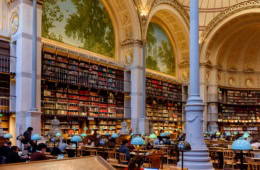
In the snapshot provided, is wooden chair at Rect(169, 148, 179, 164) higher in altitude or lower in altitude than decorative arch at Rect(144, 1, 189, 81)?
lower

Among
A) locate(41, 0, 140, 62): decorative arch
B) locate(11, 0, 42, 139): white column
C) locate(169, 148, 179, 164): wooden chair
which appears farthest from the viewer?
locate(41, 0, 140, 62): decorative arch

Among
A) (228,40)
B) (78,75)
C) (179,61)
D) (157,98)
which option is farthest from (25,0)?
(228,40)

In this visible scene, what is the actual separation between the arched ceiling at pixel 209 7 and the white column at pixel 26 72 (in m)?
14.8

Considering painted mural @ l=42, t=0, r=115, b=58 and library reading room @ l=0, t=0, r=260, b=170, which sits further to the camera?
painted mural @ l=42, t=0, r=115, b=58

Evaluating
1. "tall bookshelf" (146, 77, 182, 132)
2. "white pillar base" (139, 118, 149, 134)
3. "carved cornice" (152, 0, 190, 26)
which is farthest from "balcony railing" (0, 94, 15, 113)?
"carved cornice" (152, 0, 190, 26)

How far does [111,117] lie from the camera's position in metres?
17.3

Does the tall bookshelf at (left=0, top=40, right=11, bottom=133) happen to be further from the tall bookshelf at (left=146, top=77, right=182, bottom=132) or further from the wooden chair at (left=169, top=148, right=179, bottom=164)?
the tall bookshelf at (left=146, top=77, right=182, bottom=132)

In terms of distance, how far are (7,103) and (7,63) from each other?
1768 mm

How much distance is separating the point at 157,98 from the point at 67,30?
341 inches

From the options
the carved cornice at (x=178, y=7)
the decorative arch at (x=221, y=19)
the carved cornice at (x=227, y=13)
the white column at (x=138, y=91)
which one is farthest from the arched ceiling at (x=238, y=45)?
the white column at (x=138, y=91)

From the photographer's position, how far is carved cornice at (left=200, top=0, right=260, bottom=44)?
74.5 feet

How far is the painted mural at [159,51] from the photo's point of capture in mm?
22609

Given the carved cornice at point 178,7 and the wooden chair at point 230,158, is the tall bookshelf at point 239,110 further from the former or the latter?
the wooden chair at point 230,158

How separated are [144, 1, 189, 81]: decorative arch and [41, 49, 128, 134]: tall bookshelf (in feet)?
20.3
